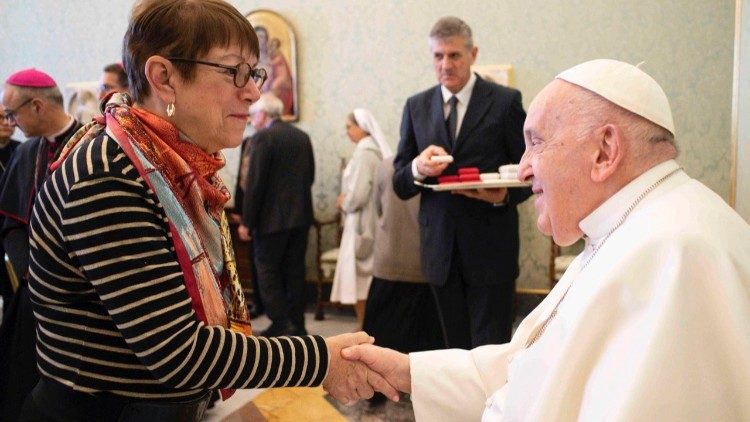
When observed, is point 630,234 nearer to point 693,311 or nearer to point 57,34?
point 693,311

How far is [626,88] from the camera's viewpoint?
1387 mm

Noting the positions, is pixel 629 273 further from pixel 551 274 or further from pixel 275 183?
pixel 551 274

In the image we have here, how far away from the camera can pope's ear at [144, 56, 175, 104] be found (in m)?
1.32

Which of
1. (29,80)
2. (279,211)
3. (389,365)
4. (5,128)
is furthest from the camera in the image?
(279,211)

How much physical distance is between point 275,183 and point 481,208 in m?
2.63

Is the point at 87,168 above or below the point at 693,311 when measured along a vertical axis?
above

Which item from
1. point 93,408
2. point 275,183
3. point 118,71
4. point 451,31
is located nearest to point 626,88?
point 93,408

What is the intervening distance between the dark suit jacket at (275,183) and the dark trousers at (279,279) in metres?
0.12

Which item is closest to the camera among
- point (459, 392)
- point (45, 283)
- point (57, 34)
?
point (45, 283)

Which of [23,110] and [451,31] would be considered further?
[23,110]

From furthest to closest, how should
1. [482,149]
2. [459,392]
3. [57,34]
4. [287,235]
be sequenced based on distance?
[57,34], [287,235], [482,149], [459,392]

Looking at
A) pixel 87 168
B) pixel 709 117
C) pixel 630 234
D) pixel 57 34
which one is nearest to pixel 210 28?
pixel 87 168

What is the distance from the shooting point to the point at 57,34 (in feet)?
25.9

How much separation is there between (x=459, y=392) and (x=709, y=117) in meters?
4.79
